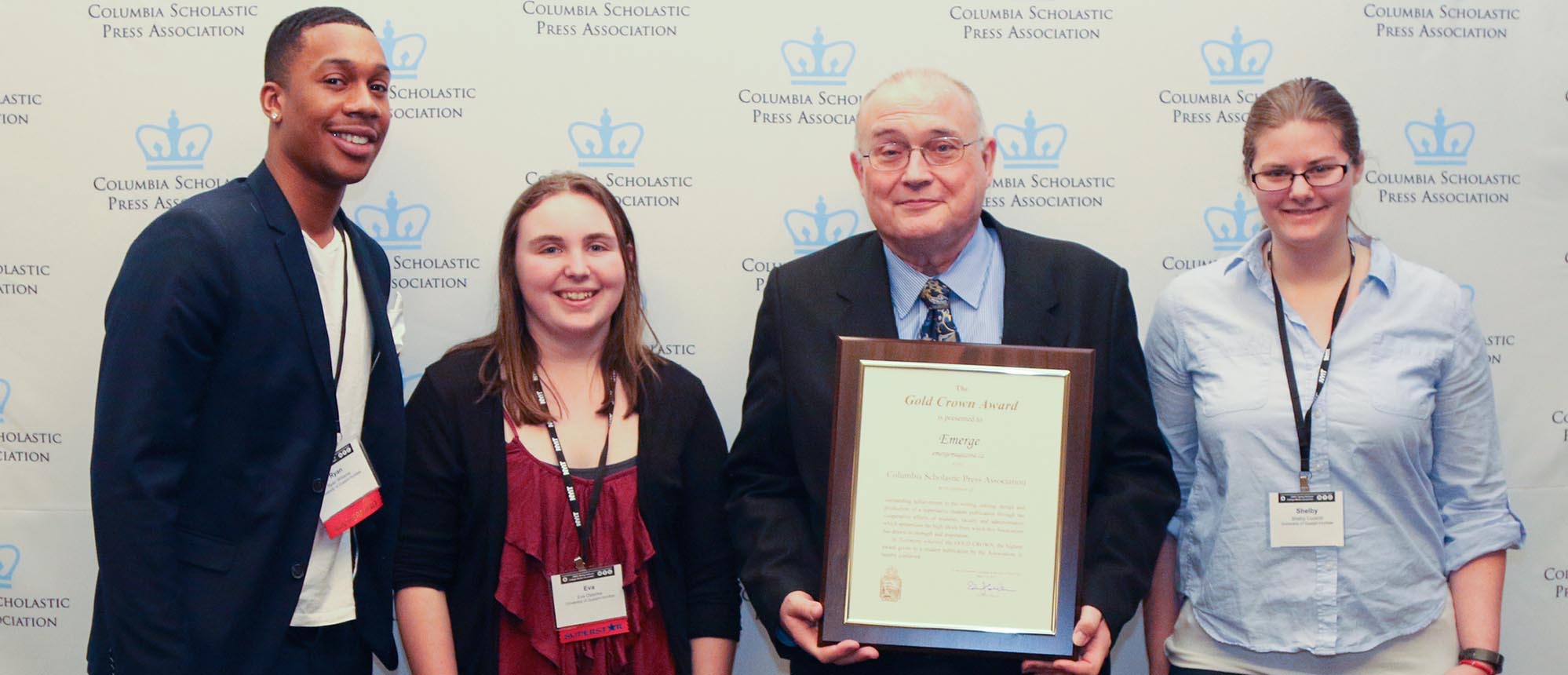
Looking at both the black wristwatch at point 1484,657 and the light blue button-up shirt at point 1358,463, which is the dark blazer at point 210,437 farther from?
the black wristwatch at point 1484,657

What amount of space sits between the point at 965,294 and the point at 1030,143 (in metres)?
1.06

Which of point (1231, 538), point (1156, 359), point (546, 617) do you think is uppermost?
point (1156, 359)

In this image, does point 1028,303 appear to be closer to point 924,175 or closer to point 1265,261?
point 924,175

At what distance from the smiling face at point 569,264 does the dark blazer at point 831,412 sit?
38 centimetres

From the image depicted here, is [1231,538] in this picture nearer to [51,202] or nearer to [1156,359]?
[1156,359]

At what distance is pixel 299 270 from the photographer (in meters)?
2.22

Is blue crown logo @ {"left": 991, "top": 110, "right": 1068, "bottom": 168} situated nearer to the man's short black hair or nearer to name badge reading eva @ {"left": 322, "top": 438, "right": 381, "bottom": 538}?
the man's short black hair

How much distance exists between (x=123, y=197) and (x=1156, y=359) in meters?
2.75

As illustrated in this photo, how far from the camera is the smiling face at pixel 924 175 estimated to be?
87.4 inches

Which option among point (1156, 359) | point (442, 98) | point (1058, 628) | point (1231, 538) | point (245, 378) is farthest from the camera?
point (442, 98)

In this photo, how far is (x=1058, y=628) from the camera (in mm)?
2012

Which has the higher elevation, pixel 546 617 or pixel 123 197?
pixel 123 197

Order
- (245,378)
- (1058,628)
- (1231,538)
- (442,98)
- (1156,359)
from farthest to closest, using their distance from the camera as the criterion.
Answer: (442,98)
(1156,359)
(1231,538)
(245,378)
(1058,628)

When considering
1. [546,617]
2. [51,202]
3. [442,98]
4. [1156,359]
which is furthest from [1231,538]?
[51,202]
